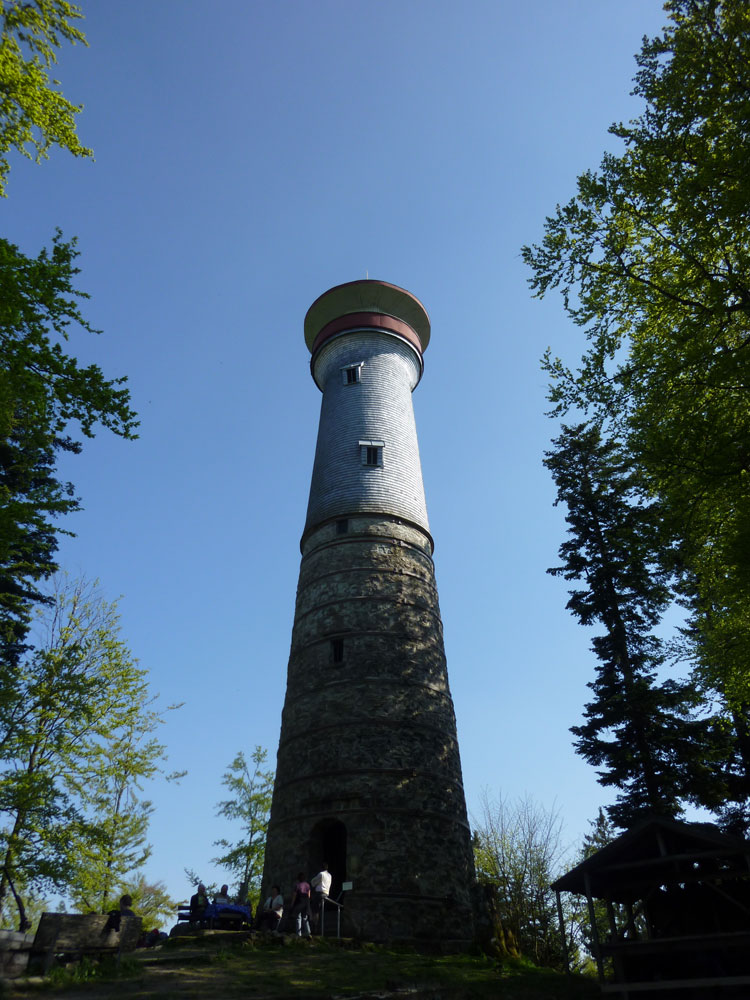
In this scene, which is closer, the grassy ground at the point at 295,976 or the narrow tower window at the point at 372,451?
the grassy ground at the point at 295,976

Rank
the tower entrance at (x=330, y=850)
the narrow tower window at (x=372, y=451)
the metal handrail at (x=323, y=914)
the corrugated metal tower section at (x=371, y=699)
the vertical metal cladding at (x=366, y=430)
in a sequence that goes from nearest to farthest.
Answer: the metal handrail at (x=323, y=914)
the corrugated metal tower section at (x=371, y=699)
the tower entrance at (x=330, y=850)
the vertical metal cladding at (x=366, y=430)
the narrow tower window at (x=372, y=451)

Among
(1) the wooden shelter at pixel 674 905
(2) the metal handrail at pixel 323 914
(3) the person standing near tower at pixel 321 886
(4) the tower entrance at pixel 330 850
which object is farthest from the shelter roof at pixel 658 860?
(4) the tower entrance at pixel 330 850

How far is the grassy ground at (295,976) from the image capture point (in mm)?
9117

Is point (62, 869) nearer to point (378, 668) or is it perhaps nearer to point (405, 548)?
point (378, 668)

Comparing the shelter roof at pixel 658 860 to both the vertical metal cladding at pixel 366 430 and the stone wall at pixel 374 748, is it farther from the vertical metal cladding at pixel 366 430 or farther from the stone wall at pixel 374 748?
the vertical metal cladding at pixel 366 430

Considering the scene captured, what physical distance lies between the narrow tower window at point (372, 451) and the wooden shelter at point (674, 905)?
12560 mm

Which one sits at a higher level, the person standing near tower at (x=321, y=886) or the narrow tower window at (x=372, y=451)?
the narrow tower window at (x=372, y=451)

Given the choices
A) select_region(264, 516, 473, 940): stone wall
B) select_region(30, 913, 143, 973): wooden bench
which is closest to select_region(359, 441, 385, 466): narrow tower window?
select_region(264, 516, 473, 940): stone wall

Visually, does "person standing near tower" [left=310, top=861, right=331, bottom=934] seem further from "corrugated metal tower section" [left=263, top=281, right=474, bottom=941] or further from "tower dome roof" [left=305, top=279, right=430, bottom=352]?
"tower dome roof" [left=305, top=279, right=430, bottom=352]

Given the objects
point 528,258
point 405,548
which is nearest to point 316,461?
point 405,548

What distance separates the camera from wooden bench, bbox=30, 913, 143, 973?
1019cm

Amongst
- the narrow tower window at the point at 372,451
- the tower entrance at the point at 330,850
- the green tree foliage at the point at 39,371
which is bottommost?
the tower entrance at the point at 330,850

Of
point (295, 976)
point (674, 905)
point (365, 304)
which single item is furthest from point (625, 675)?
point (365, 304)

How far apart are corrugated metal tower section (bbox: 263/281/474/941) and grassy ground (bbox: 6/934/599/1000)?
1770 mm
